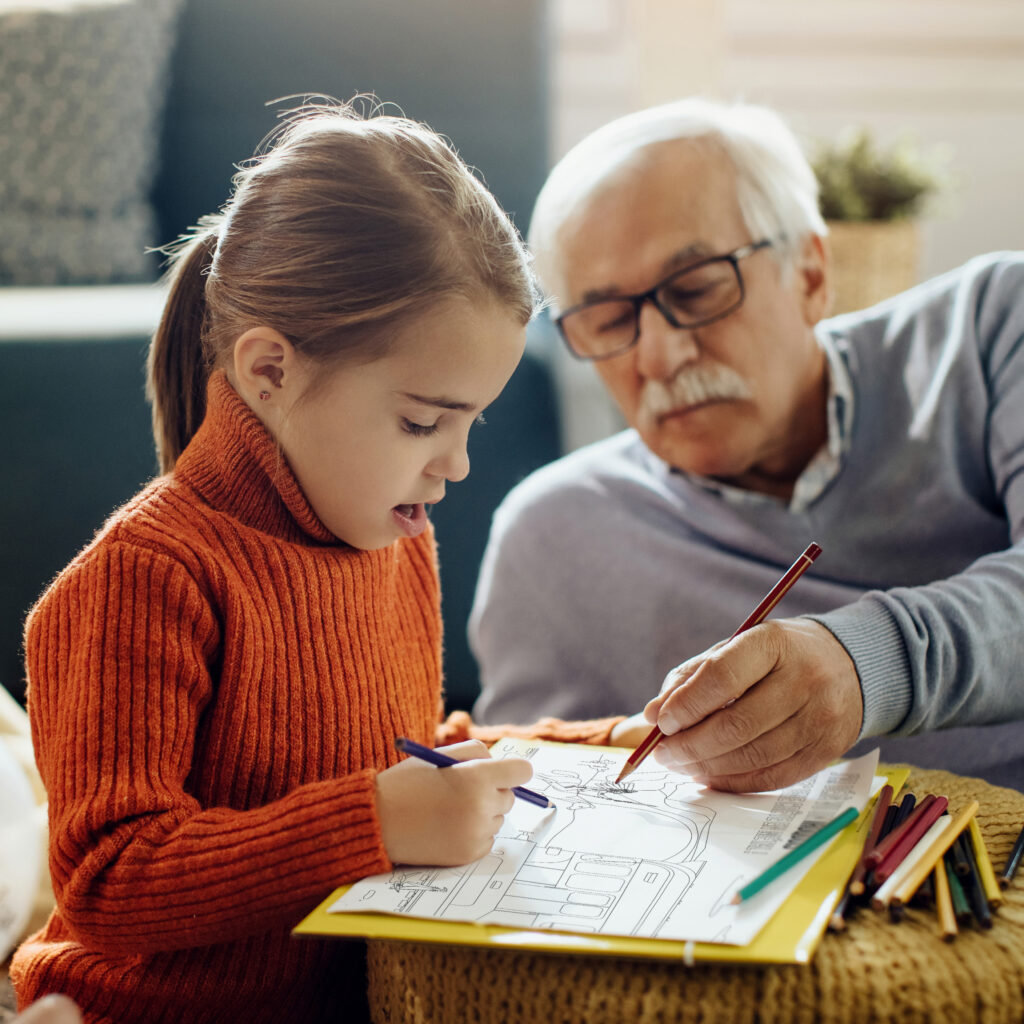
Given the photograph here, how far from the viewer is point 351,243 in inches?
29.0

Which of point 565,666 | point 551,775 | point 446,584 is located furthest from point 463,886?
point 446,584

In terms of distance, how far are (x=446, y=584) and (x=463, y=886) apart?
1.10 meters

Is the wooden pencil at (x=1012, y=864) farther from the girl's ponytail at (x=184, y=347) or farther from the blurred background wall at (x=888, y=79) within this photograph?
the blurred background wall at (x=888, y=79)

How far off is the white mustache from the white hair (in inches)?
A: 6.5

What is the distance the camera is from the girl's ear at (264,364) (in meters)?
0.75

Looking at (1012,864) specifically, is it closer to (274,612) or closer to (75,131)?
(274,612)

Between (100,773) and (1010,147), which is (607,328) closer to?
(100,773)

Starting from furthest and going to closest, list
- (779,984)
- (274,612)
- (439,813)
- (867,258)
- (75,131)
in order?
1. (867,258)
2. (75,131)
3. (274,612)
4. (439,813)
5. (779,984)

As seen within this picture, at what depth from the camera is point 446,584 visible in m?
1.70

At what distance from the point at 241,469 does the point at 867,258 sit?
1.73m

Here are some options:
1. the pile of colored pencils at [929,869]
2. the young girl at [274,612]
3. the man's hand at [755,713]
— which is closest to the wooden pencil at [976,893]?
the pile of colored pencils at [929,869]

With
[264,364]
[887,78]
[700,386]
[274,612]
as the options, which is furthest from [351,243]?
[887,78]

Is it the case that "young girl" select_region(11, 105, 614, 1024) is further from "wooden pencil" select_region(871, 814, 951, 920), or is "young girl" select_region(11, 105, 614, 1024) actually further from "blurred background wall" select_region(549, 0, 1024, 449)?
"blurred background wall" select_region(549, 0, 1024, 449)

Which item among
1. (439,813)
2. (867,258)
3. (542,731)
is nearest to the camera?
(439,813)
